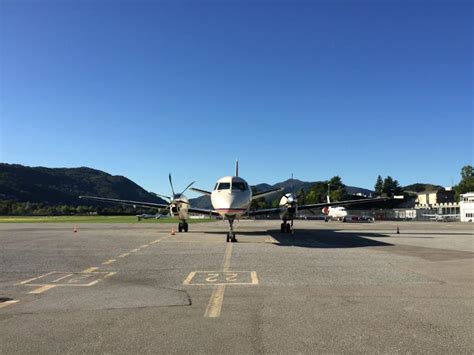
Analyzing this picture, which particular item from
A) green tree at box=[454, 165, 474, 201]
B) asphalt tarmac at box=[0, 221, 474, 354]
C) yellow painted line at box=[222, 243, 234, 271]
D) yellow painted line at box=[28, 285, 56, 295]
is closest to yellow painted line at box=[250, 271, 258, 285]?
asphalt tarmac at box=[0, 221, 474, 354]

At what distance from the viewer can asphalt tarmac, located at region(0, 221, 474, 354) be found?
5.43 meters

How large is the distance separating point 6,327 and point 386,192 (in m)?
169

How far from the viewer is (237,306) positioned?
749 centimetres

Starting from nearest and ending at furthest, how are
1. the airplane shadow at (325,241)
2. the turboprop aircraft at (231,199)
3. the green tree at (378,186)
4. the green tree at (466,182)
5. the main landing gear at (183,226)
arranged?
the airplane shadow at (325,241) → the turboprop aircraft at (231,199) → the main landing gear at (183,226) → the green tree at (466,182) → the green tree at (378,186)

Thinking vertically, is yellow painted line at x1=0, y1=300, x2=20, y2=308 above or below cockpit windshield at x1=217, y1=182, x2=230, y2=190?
below

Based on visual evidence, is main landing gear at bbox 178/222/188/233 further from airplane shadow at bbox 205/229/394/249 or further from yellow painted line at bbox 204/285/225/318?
yellow painted line at bbox 204/285/225/318

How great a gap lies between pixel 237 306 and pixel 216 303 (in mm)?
461

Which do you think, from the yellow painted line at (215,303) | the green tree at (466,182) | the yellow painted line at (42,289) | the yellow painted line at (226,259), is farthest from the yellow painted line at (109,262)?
the green tree at (466,182)

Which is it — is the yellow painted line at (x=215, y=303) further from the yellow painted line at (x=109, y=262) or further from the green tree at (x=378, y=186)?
the green tree at (x=378, y=186)

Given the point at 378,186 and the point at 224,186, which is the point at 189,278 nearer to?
the point at 224,186

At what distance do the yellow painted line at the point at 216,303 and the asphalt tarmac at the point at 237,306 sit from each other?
0.02m

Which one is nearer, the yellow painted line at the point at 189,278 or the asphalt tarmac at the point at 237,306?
the asphalt tarmac at the point at 237,306

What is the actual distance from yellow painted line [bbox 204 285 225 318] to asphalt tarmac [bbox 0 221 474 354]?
0.06 ft

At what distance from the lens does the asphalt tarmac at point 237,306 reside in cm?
543
